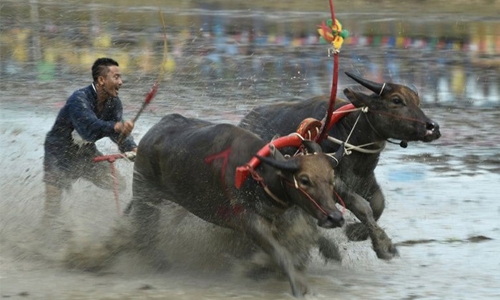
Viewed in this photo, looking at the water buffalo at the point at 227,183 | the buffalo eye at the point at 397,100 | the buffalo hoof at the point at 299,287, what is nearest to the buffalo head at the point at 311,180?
the water buffalo at the point at 227,183

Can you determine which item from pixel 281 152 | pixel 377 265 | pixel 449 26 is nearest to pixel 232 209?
pixel 281 152

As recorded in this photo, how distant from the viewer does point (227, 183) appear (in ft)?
27.5

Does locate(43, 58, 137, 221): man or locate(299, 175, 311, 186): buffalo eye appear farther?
locate(43, 58, 137, 221): man

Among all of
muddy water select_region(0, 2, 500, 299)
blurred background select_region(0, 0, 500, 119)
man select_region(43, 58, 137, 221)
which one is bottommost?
blurred background select_region(0, 0, 500, 119)

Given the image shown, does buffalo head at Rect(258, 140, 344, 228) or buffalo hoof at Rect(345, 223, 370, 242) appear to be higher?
buffalo head at Rect(258, 140, 344, 228)

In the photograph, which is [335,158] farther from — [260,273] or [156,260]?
[156,260]

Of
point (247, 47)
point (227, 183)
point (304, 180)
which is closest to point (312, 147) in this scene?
point (304, 180)

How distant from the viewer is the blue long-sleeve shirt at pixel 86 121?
935 centimetres

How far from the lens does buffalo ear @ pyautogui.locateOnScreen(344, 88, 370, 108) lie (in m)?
8.94

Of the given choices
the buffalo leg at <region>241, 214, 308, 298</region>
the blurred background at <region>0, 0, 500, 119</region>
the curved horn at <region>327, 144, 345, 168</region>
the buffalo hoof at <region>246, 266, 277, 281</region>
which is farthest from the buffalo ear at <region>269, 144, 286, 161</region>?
the blurred background at <region>0, 0, 500, 119</region>

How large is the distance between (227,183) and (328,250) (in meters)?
0.99

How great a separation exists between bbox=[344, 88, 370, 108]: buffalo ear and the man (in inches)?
68.8

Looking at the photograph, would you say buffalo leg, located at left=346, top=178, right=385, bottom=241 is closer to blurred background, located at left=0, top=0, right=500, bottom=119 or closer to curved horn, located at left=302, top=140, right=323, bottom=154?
curved horn, located at left=302, top=140, right=323, bottom=154

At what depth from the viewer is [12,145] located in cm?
1304
